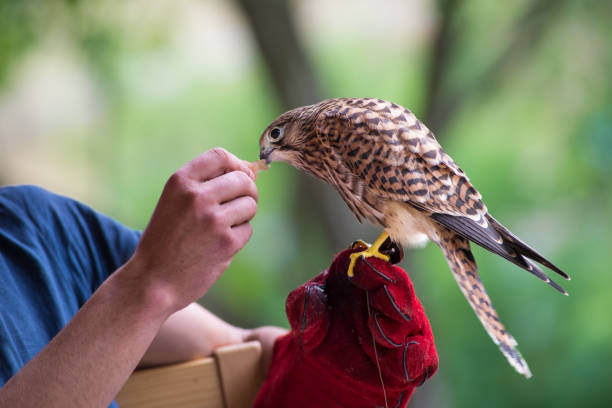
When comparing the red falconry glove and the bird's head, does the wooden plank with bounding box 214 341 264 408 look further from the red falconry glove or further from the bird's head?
the bird's head

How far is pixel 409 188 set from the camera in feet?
3.98

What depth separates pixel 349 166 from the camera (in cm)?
124

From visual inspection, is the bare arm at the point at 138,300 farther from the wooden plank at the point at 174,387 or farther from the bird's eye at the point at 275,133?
the wooden plank at the point at 174,387

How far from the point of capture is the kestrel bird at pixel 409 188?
1197 mm

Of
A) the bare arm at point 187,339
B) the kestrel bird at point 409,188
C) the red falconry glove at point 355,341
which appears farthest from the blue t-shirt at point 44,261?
the kestrel bird at point 409,188

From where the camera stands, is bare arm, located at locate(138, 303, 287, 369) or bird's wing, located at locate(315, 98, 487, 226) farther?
bare arm, located at locate(138, 303, 287, 369)

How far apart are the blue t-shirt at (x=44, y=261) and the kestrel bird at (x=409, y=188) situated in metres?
0.66


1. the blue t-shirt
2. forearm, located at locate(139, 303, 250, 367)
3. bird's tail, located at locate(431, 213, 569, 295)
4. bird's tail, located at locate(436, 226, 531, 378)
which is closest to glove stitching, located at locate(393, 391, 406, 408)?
bird's tail, located at locate(436, 226, 531, 378)

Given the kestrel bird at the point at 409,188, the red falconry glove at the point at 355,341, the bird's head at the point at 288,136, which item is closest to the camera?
the red falconry glove at the point at 355,341

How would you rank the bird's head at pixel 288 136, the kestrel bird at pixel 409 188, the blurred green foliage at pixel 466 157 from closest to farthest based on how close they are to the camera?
the kestrel bird at pixel 409 188
the bird's head at pixel 288 136
the blurred green foliage at pixel 466 157

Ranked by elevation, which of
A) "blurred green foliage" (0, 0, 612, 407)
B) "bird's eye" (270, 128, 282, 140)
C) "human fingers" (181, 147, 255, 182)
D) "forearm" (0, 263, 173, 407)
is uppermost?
"human fingers" (181, 147, 255, 182)

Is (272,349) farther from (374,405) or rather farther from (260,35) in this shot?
(260,35)

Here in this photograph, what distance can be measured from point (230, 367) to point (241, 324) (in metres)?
2.77

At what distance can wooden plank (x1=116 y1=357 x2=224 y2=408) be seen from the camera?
143 centimetres
